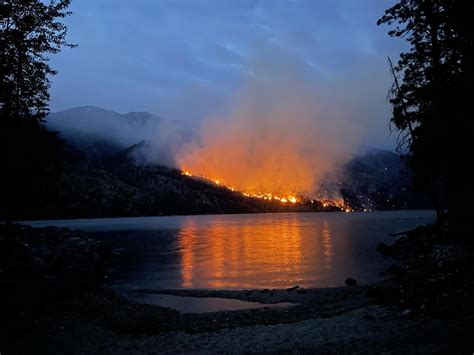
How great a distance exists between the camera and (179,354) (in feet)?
43.9

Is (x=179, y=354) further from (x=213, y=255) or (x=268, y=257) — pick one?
(x=213, y=255)

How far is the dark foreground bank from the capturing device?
13.4m

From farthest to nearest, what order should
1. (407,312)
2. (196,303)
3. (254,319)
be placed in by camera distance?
(196,303)
(254,319)
(407,312)

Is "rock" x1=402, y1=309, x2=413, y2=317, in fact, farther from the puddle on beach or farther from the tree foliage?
the tree foliage

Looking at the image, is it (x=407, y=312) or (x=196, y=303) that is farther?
(x=196, y=303)

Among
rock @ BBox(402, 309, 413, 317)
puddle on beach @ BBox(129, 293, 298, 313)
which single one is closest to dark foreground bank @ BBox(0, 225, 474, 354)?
rock @ BBox(402, 309, 413, 317)

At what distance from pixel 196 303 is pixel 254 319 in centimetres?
795

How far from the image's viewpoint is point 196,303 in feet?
84.3

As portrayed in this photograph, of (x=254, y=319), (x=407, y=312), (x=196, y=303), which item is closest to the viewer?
(x=407, y=312)

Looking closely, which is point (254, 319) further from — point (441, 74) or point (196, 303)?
point (441, 74)

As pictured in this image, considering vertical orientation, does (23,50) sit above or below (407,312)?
above

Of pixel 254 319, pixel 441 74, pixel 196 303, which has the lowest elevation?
pixel 196 303

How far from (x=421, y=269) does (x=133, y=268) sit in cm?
3066

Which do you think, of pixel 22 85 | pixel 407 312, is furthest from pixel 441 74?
pixel 22 85
